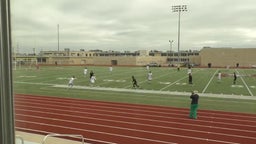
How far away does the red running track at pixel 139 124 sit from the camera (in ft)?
17.3

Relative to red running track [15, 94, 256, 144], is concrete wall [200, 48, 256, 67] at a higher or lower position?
higher

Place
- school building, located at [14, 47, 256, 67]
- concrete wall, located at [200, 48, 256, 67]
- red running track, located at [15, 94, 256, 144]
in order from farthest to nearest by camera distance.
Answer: school building, located at [14, 47, 256, 67] < concrete wall, located at [200, 48, 256, 67] < red running track, located at [15, 94, 256, 144]

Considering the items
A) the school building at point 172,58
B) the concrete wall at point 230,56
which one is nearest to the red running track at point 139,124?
the school building at point 172,58

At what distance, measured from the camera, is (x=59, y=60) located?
3378 cm

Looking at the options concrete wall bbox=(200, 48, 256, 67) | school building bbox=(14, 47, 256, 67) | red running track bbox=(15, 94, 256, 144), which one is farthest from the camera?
school building bbox=(14, 47, 256, 67)

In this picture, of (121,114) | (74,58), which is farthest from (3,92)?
(74,58)

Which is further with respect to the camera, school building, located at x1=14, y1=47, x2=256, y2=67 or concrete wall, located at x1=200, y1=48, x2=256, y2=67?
school building, located at x1=14, y1=47, x2=256, y2=67

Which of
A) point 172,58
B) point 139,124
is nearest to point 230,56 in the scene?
point 172,58

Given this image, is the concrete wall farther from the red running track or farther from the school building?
the red running track

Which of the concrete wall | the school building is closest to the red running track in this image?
the school building

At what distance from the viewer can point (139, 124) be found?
626 cm

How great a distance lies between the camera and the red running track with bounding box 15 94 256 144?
529 cm

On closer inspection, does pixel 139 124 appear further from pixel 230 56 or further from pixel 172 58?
pixel 172 58

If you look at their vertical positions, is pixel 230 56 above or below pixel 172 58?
above
